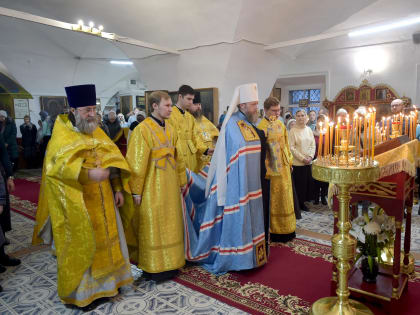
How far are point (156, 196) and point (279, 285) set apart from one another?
1.33m

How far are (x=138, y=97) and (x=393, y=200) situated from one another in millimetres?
15992

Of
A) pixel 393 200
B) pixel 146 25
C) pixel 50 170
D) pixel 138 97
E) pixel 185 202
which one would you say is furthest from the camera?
pixel 138 97

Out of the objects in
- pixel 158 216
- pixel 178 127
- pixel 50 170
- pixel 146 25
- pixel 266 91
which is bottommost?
pixel 158 216

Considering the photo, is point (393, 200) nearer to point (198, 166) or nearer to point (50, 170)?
point (50, 170)

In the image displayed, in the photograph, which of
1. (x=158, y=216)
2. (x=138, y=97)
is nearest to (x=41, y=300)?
(x=158, y=216)

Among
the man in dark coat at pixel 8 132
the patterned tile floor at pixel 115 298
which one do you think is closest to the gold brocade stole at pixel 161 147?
the patterned tile floor at pixel 115 298

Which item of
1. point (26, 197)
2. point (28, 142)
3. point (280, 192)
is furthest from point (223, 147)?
point (28, 142)

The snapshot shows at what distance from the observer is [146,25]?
27.0 ft

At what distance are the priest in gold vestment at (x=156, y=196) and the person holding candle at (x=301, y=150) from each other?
8.16 ft

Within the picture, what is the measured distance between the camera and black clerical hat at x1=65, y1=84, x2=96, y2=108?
2.47 meters

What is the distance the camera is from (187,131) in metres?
4.40

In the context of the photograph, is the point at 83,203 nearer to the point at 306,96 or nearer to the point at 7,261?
the point at 7,261

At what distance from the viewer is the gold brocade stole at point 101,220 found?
8.29 feet

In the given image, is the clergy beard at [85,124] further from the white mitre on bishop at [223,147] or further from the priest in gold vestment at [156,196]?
the white mitre on bishop at [223,147]
